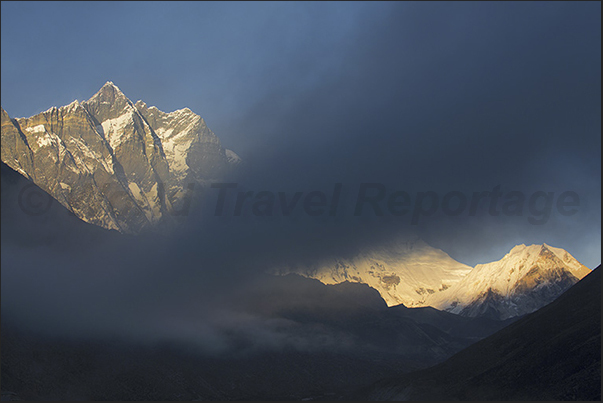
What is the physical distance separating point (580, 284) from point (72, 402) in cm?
14568

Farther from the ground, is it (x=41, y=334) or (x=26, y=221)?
(x=26, y=221)

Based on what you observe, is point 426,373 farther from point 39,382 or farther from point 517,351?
point 39,382

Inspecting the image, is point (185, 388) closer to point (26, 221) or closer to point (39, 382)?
point (39, 382)

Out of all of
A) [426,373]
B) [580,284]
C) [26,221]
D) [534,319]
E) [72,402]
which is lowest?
[72,402]

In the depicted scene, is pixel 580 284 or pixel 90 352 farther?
pixel 90 352

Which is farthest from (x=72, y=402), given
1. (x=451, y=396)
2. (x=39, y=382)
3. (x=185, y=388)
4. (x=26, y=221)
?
(x=451, y=396)

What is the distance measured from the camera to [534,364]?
125m

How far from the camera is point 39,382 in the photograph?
14438cm

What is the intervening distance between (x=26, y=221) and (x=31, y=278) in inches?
1179

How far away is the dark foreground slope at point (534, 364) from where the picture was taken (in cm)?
11138

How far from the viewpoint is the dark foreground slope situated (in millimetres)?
111375

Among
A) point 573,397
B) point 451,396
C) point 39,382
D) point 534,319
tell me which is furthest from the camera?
point 534,319

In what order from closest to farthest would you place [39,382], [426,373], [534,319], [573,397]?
[573,397] < [39,382] < [534,319] < [426,373]

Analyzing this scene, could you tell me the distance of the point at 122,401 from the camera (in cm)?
16225
